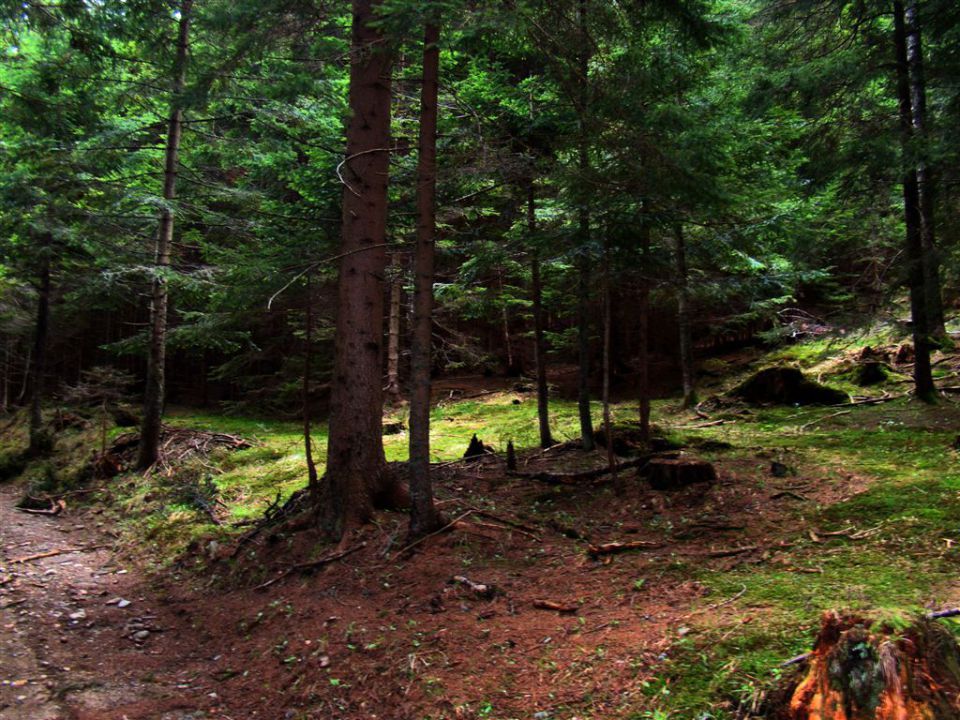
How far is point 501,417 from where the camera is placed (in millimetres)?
16547

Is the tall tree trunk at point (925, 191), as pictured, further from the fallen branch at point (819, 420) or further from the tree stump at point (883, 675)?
the tree stump at point (883, 675)

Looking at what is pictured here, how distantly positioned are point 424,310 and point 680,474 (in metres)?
4.08

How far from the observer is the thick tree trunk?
270 inches

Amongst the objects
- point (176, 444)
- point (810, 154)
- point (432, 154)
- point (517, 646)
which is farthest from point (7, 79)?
point (810, 154)

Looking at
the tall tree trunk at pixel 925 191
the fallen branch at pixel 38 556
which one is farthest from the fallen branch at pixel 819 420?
the fallen branch at pixel 38 556

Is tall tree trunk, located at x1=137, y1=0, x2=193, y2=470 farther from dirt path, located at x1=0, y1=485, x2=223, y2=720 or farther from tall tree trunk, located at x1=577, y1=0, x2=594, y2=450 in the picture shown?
tall tree trunk, located at x1=577, y1=0, x2=594, y2=450

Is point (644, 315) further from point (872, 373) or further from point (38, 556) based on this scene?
point (38, 556)

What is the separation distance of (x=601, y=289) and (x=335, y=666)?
5.75 m

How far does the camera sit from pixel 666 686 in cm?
382

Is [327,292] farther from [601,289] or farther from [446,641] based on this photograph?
[446,641]

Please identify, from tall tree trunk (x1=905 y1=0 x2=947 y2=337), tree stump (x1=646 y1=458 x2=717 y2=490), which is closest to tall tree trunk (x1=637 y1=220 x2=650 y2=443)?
tree stump (x1=646 y1=458 x2=717 y2=490)

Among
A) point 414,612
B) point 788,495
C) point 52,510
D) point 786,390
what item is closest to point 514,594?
point 414,612

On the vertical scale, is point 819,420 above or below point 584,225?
below

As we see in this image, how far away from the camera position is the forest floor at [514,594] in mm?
4266
